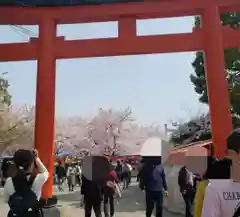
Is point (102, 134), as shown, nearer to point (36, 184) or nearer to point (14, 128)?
point (14, 128)

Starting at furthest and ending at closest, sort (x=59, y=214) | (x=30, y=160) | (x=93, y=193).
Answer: (x=59, y=214) < (x=93, y=193) < (x=30, y=160)

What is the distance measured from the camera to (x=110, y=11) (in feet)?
26.5

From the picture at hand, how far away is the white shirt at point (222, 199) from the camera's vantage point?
2.12 m

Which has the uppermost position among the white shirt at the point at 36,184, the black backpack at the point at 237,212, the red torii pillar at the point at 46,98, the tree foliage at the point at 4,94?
the tree foliage at the point at 4,94

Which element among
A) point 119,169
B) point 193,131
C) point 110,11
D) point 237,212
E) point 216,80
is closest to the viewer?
point 237,212

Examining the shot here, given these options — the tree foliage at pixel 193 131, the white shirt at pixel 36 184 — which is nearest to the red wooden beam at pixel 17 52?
the white shirt at pixel 36 184

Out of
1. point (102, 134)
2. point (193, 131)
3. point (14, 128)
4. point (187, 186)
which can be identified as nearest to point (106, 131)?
point (102, 134)

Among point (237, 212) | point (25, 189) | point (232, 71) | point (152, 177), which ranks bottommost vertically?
point (237, 212)

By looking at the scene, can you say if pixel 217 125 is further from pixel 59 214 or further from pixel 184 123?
pixel 184 123

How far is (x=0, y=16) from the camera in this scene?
815 centimetres

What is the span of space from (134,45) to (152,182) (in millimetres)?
2734

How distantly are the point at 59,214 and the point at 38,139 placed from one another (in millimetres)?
1473

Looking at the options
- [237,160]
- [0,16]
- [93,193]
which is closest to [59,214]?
[93,193]

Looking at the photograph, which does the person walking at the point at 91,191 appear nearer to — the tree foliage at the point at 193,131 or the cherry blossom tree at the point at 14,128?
the tree foliage at the point at 193,131
